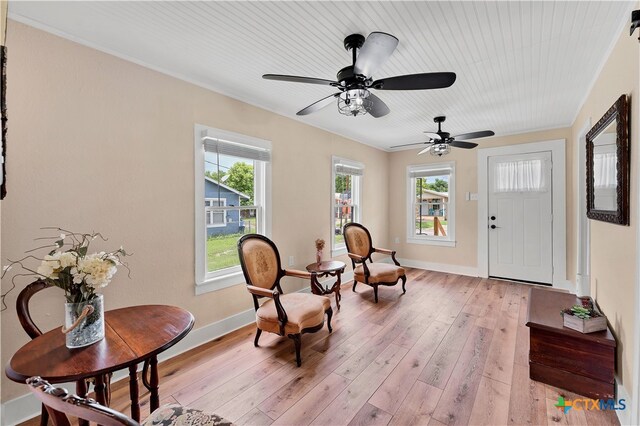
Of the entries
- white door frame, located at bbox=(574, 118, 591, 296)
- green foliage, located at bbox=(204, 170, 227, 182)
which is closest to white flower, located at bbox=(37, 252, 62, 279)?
green foliage, located at bbox=(204, 170, 227, 182)

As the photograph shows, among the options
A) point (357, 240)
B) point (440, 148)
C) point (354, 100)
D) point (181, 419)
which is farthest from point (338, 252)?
point (181, 419)

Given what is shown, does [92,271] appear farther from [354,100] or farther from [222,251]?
[354,100]

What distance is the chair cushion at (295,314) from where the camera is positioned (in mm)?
2406

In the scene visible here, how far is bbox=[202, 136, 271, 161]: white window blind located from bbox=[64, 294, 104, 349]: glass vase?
1.78 meters

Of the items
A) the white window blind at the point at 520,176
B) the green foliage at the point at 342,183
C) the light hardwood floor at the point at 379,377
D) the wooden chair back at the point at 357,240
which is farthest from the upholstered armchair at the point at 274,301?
the white window blind at the point at 520,176

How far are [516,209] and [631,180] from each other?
3247 mm

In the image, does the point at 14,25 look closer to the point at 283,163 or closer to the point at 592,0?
the point at 283,163

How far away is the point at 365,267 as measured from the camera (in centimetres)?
393

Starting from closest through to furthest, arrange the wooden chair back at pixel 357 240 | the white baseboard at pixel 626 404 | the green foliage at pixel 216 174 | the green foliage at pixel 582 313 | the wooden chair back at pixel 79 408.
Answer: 1. the wooden chair back at pixel 79 408
2. the white baseboard at pixel 626 404
3. the green foliage at pixel 582 313
4. the green foliage at pixel 216 174
5. the wooden chair back at pixel 357 240

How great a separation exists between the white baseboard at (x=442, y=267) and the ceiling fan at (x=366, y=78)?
13.5ft

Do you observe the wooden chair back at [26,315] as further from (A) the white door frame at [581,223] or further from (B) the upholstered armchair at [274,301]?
(A) the white door frame at [581,223]

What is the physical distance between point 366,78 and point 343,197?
2977 millimetres

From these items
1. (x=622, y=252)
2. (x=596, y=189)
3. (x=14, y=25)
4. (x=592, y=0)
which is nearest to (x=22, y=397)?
(x=14, y=25)

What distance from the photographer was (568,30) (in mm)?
1938
